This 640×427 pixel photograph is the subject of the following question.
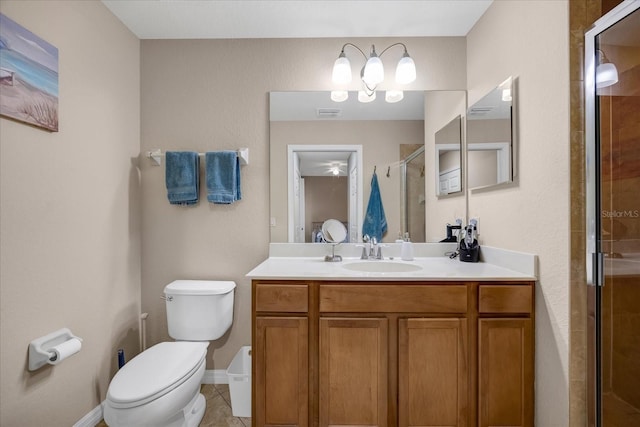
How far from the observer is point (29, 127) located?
4.35 ft

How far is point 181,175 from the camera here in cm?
200

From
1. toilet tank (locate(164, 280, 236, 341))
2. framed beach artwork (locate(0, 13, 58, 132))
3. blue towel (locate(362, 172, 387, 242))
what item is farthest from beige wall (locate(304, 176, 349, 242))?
framed beach artwork (locate(0, 13, 58, 132))

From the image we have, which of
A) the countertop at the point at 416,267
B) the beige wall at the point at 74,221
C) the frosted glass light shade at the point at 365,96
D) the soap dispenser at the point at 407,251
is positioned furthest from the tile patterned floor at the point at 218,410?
the frosted glass light shade at the point at 365,96

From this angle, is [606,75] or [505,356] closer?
[606,75]

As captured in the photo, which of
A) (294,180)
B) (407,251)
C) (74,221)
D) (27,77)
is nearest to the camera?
(27,77)

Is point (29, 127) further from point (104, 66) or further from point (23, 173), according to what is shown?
point (104, 66)

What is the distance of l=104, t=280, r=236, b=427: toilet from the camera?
1.28m

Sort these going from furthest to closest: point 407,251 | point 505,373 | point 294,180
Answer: point 294,180
point 407,251
point 505,373

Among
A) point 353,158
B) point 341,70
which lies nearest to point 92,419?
point 353,158

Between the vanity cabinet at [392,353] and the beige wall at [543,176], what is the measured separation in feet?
0.32

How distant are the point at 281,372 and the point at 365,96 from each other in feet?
5.72

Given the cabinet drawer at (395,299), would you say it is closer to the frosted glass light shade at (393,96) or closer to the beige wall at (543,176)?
the beige wall at (543,176)

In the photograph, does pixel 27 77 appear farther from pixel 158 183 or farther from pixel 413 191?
pixel 413 191

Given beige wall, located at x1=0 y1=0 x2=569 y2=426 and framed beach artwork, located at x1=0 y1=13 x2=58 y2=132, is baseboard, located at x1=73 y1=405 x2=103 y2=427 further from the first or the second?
framed beach artwork, located at x1=0 y1=13 x2=58 y2=132
